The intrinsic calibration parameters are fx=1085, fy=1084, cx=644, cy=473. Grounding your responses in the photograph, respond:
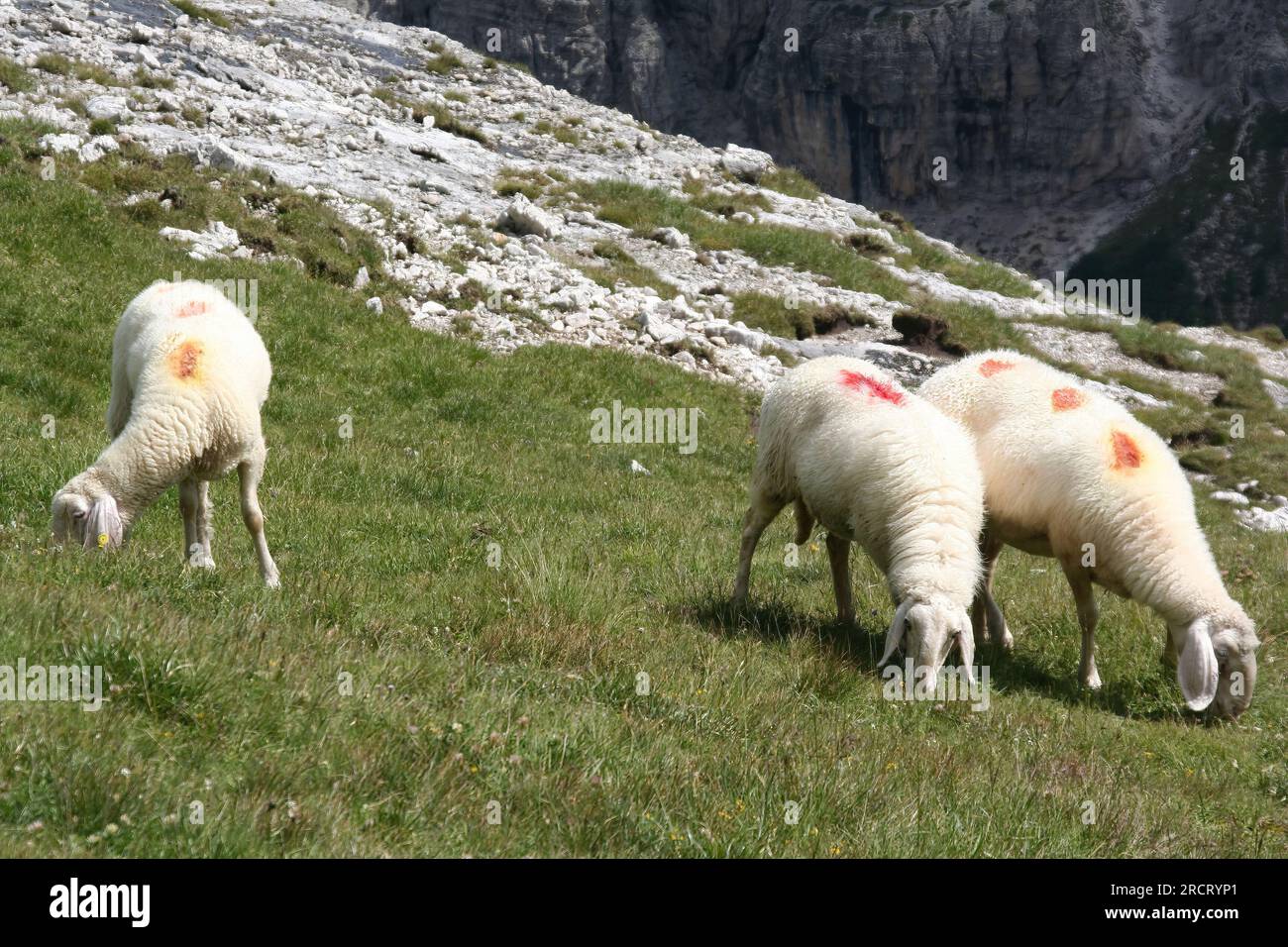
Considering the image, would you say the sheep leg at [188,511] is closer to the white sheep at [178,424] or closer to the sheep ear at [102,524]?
the white sheep at [178,424]

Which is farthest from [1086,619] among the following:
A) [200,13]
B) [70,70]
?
[200,13]

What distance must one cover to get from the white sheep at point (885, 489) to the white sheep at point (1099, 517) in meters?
0.67

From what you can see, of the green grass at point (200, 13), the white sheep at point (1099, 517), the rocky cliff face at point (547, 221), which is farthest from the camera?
the green grass at point (200, 13)

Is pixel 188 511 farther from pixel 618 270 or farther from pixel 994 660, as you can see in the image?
pixel 618 270

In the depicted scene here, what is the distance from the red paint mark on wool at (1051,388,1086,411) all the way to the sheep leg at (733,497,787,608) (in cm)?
237

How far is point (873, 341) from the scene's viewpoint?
2325 cm

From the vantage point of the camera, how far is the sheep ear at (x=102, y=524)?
6.73 m

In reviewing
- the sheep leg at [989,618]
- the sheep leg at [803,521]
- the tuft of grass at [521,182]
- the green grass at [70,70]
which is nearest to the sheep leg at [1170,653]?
the sheep leg at [989,618]

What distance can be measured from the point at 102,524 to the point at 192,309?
2762 millimetres

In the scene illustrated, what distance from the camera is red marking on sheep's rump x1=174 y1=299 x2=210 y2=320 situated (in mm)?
8883

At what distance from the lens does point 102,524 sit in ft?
22.3

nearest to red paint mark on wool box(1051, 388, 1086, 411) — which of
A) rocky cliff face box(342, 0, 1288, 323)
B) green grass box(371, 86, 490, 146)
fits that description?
green grass box(371, 86, 490, 146)

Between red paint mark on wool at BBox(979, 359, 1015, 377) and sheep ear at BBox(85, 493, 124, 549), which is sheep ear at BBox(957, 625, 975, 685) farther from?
sheep ear at BBox(85, 493, 124, 549)

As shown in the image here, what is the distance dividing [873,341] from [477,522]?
1501 cm
